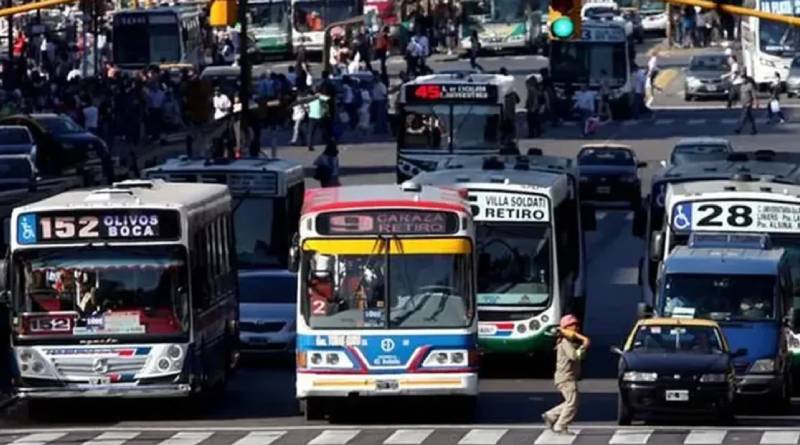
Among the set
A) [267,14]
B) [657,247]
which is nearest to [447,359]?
[657,247]

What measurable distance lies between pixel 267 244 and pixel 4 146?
17676 millimetres

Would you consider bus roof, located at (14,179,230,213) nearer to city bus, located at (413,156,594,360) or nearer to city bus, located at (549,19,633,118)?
city bus, located at (413,156,594,360)

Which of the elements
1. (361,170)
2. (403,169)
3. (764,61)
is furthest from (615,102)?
(403,169)

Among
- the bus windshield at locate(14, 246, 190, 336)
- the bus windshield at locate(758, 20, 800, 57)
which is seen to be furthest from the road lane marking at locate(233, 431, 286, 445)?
the bus windshield at locate(758, 20, 800, 57)

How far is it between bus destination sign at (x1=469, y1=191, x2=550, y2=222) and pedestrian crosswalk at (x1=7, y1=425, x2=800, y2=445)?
611 centimetres

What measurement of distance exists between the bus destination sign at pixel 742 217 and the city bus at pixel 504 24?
59989 millimetres

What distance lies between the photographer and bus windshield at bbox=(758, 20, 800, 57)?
86500mm

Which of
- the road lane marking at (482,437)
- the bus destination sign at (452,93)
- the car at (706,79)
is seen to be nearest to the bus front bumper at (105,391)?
the road lane marking at (482,437)

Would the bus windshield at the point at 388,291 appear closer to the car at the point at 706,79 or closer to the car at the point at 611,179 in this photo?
the car at the point at 611,179

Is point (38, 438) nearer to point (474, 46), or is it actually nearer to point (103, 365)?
point (103, 365)

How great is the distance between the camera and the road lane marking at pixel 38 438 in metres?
28.0

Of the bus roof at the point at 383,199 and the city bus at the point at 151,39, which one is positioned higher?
the bus roof at the point at 383,199

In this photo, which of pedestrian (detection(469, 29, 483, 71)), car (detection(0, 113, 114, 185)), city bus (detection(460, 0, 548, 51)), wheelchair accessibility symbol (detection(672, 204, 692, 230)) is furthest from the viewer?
city bus (detection(460, 0, 548, 51))

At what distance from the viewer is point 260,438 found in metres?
28.2
